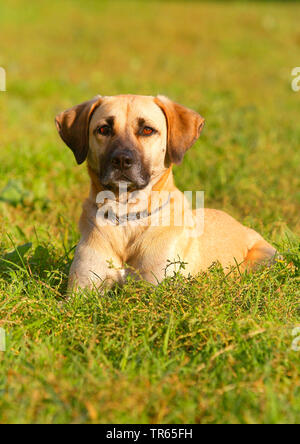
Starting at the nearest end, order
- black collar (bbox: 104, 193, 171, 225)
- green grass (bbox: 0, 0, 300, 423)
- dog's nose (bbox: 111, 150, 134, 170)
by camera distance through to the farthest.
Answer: green grass (bbox: 0, 0, 300, 423) < dog's nose (bbox: 111, 150, 134, 170) < black collar (bbox: 104, 193, 171, 225)

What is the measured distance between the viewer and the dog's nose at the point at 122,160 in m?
3.58

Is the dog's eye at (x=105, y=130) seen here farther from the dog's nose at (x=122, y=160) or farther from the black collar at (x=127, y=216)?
the black collar at (x=127, y=216)

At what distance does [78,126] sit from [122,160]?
570 millimetres

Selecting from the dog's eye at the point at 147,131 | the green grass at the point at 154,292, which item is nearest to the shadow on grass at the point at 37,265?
the green grass at the point at 154,292

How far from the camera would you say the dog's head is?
3650 mm

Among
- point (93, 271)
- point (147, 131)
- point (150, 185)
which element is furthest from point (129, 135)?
point (93, 271)

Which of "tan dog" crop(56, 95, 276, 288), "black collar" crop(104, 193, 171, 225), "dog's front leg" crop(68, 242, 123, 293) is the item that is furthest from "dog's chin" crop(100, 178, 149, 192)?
"dog's front leg" crop(68, 242, 123, 293)

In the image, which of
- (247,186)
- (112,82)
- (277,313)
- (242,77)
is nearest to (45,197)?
(247,186)

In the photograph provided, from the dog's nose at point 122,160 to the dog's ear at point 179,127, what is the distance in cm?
40

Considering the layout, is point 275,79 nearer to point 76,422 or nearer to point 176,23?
point 176,23

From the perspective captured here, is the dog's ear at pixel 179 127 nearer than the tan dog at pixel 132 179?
No

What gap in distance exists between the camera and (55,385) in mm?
2514

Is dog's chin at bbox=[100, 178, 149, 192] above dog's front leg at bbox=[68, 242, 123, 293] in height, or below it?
above

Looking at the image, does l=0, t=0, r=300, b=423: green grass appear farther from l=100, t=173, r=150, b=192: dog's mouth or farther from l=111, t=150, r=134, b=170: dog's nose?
l=111, t=150, r=134, b=170: dog's nose
